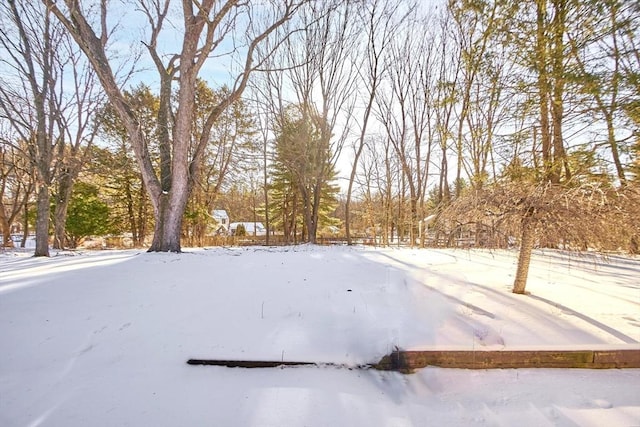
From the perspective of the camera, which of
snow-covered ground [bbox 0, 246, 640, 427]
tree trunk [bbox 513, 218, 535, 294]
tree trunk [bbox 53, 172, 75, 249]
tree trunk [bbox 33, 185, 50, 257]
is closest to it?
snow-covered ground [bbox 0, 246, 640, 427]

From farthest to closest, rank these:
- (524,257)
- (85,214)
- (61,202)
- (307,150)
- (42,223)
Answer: (85,214), (307,150), (61,202), (42,223), (524,257)

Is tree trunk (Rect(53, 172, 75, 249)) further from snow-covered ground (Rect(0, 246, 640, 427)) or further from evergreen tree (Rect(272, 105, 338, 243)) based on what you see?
snow-covered ground (Rect(0, 246, 640, 427))

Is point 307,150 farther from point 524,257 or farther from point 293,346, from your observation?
point 293,346

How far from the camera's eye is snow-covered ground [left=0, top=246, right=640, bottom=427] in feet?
5.00

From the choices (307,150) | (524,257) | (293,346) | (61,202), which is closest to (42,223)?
(61,202)

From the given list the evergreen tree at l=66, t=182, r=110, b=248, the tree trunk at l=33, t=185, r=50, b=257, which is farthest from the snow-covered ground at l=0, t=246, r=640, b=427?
the evergreen tree at l=66, t=182, r=110, b=248

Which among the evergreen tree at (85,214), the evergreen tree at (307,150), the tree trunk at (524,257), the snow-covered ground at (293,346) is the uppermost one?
the evergreen tree at (307,150)

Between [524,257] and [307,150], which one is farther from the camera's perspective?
[307,150]

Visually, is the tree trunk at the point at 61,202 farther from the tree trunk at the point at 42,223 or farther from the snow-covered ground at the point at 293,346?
the snow-covered ground at the point at 293,346

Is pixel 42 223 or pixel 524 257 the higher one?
pixel 42 223

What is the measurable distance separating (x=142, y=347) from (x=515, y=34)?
5.75m

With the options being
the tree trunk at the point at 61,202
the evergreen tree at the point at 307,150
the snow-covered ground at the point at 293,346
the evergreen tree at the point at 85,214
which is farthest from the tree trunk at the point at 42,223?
the evergreen tree at the point at 85,214

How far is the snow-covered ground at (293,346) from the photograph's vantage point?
1.52 m

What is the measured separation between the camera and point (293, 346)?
6.78 feet
